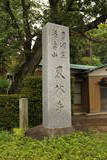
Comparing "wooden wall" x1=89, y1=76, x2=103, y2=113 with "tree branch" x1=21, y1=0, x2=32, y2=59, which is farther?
"wooden wall" x1=89, y1=76, x2=103, y2=113

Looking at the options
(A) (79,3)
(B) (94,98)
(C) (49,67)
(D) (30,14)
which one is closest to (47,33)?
(C) (49,67)

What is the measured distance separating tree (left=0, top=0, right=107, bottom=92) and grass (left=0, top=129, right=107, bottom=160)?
6132 mm

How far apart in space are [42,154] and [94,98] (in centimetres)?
1177

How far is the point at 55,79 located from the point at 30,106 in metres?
2.34

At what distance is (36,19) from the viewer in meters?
11.6

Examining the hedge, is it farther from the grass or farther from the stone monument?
the stone monument

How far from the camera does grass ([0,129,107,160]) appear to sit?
4.70 meters

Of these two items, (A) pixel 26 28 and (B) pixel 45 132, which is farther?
(A) pixel 26 28

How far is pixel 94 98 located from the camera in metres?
16.2

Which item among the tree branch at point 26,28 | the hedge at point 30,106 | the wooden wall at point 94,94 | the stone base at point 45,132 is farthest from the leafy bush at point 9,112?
the wooden wall at point 94,94

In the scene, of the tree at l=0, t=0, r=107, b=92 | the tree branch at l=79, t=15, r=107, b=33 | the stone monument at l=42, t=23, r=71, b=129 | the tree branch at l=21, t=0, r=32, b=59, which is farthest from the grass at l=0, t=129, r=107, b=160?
the tree branch at l=21, t=0, r=32, b=59

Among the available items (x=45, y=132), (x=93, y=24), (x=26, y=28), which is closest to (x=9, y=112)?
(x=45, y=132)

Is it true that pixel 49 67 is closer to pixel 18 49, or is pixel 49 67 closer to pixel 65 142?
pixel 65 142

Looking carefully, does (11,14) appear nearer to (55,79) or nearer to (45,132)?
(55,79)
